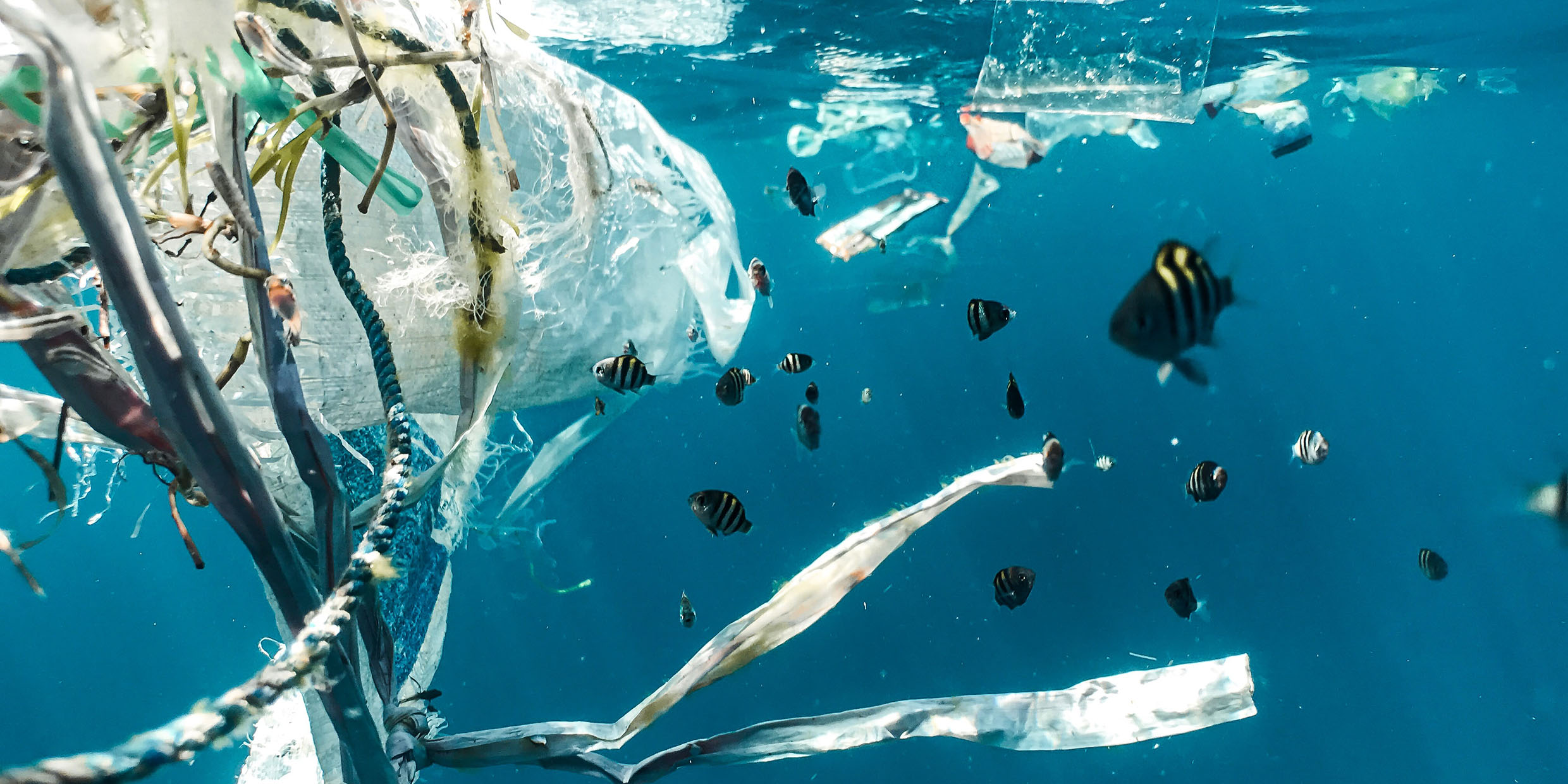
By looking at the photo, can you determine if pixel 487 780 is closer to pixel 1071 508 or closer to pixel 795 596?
pixel 1071 508

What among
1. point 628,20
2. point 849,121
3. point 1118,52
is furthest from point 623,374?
point 849,121

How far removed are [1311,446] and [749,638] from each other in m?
6.54

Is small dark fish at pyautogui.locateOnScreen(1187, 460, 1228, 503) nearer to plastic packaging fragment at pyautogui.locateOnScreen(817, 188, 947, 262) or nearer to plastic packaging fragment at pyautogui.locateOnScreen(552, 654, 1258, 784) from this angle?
plastic packaging fragment at pyautogui.locateOnScreen(817, 188, 947, 262)

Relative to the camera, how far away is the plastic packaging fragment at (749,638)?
1.76m

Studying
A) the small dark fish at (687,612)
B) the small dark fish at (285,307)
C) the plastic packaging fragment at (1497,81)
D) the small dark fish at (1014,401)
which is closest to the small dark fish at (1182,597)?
the small dark fish at (1014,401)

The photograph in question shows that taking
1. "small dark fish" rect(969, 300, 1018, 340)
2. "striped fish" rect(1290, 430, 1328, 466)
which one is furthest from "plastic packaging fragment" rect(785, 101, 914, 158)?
"striped fish" rect(1290, 430, 1328, 466)

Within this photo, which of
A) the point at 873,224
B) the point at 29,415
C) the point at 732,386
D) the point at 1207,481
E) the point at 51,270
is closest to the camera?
the point at 51,270

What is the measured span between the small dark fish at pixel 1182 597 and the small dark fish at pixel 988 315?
2.82 m

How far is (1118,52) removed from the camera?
24.3 ft

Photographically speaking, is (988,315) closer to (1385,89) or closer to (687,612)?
(687,612)

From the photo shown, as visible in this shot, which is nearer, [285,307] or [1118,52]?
[285,307]

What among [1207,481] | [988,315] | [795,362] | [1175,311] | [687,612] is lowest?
[687,612]

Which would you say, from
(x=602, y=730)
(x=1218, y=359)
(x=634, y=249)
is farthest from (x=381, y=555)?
(x=1218, y=359)

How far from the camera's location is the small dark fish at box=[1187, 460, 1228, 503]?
5.57 metres
